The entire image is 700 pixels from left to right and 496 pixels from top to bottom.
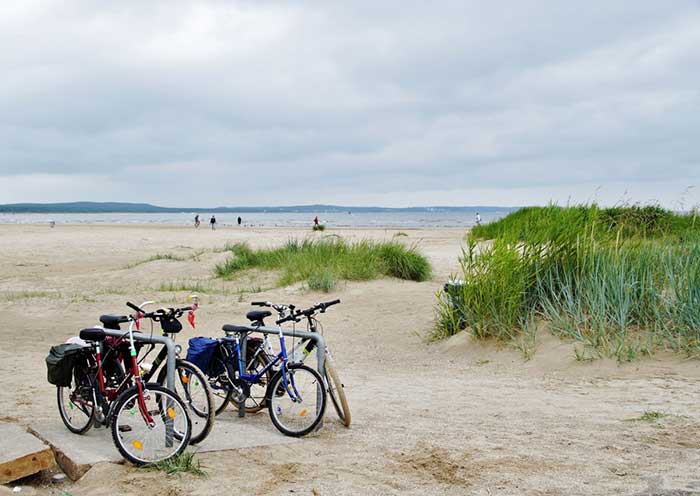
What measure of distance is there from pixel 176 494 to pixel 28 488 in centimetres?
122

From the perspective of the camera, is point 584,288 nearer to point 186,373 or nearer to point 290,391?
point 290,391

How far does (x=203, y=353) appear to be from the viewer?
21.9 feet

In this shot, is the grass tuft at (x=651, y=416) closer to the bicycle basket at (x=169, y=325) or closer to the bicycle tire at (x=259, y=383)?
the bicycle tire at (x=259, y=383)

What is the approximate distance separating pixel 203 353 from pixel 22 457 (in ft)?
5.72

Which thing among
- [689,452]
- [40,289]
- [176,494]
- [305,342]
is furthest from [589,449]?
[40,289]

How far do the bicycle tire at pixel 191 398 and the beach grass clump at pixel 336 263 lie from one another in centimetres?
925

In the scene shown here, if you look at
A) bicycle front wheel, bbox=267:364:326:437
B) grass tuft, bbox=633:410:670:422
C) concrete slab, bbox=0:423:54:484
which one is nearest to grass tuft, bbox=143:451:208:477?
concrete slab, bbox=0:423:54:484

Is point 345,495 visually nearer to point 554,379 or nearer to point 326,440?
point 326,440

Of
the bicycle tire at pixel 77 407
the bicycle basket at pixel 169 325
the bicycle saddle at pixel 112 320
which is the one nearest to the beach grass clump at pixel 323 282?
the bicycle tire at pixel 77 407

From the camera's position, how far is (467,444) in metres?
6.05

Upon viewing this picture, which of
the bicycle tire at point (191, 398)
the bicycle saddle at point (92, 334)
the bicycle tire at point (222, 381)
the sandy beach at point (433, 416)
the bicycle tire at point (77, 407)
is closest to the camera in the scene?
the sandy beach at point (433, 416)

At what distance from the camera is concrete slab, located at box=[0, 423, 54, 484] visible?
5.34 meters

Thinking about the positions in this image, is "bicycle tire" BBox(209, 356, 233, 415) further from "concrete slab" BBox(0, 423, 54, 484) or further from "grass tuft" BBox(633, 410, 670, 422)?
"grass tuft" BBox(633, 410, 670, 422)

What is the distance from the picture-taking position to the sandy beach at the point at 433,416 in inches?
203
